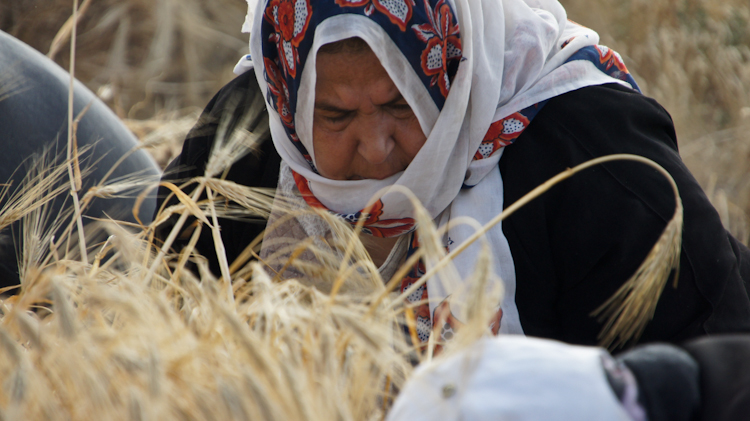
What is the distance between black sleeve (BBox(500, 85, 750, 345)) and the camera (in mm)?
1127

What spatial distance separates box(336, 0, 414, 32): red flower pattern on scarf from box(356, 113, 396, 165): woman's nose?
0.17m

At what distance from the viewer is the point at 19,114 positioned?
5.32 ft

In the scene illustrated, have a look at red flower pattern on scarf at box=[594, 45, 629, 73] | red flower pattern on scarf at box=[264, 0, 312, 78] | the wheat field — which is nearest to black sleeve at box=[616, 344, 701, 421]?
the wheat field

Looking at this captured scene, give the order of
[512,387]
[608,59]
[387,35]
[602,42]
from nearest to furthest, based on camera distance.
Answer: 1. [512,387]
2. [387,35]
3. [608,59]
4. [602,42]

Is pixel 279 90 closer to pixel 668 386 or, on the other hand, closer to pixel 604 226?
pixel 604 226

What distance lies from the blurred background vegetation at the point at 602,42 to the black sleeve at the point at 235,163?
0.29 ft

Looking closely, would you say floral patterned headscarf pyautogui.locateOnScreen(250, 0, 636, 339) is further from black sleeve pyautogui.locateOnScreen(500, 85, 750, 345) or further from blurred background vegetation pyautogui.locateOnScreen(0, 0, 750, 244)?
blurred background vegetation pyautogui.locateOnScreen(0, 0, 750, 244)

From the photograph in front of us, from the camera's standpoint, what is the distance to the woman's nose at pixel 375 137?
122 cm

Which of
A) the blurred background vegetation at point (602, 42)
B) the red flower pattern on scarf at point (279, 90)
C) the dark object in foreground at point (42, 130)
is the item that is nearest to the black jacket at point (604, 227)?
the red flower pattern on scarf at point (279, 90)

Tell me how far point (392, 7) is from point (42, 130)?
3.34ft

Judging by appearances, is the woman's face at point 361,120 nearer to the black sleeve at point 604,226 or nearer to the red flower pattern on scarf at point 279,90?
the red flower pattern on scarf at point 279,90

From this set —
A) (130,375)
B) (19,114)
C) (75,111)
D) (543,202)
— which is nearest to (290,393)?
(130,375)

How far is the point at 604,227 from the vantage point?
119 centimetres

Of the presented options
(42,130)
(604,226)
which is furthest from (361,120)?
(42,130)
